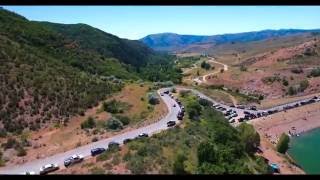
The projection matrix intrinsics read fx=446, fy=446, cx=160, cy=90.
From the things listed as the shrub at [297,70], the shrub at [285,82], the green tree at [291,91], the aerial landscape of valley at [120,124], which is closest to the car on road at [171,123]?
the aerial landscape of valley at [120,124]

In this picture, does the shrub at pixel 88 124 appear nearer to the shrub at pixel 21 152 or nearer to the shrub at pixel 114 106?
the shrub at pixel 114 106

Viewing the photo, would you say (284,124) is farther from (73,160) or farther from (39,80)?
(73,160)

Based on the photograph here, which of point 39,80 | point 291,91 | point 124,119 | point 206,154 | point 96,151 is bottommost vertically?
point 291,91

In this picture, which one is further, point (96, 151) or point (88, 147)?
point (88, 147)

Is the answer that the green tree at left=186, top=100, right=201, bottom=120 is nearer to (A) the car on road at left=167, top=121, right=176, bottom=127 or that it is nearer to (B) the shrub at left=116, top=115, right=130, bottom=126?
(A) the car on road at left=167, top=121, right=176, bottom=127

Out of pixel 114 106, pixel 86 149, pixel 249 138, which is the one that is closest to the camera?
pixel 86 149

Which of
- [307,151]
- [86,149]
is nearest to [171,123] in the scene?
[86,149]

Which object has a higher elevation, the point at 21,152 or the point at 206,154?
the point at 206,154
